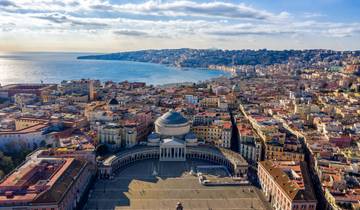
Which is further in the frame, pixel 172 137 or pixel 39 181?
pixel 172 137

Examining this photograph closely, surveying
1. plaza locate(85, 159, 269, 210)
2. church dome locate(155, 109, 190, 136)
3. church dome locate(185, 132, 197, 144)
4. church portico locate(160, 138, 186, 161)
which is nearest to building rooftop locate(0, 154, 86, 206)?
plaza locate(85, 159, 269, 210)

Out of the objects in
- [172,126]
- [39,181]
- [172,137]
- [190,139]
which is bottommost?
[190,139]

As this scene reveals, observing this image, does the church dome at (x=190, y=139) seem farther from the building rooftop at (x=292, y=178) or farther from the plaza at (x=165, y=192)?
the building rooftop at (x=292, y=178)

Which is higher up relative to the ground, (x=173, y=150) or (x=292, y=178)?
(x=292, y=178)

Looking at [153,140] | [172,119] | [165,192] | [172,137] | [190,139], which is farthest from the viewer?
[172,119]

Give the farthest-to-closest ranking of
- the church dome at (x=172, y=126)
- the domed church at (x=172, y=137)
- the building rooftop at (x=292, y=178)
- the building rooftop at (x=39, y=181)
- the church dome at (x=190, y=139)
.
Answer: the church dome at (x=172, y=126), the church dome at (x=190, y=139), the domed church at (x=172, y=137), the building rooftop at (x=292, y=178), the building rooftop at (x=39, y=181)

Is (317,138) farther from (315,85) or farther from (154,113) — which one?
(315,85)

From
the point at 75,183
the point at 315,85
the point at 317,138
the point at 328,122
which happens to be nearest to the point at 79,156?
the point at 75,183

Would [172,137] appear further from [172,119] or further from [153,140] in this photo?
[172,119]

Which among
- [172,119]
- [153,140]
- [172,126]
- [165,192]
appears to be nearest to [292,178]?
[165,192]

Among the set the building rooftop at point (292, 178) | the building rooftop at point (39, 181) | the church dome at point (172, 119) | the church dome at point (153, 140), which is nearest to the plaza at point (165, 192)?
the building rooftop at point (292, 178)

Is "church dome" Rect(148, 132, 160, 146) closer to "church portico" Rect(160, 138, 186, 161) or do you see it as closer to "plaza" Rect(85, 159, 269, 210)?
"church portico" Rect(160, 138, 186, 161)
